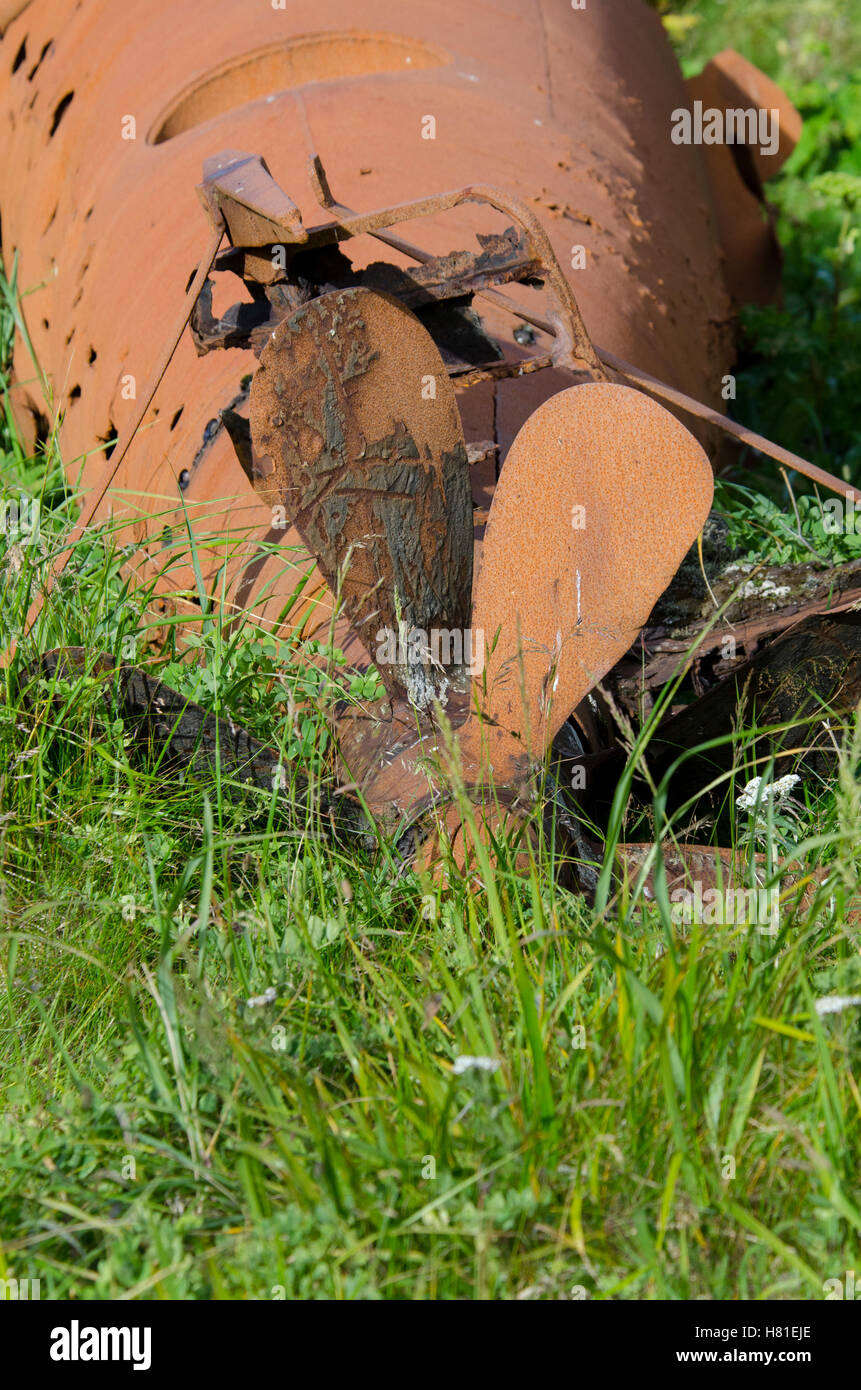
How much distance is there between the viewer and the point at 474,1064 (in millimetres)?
1403

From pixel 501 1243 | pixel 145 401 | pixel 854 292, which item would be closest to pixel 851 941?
pixel 501 1243

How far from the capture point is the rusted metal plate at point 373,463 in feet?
6.07

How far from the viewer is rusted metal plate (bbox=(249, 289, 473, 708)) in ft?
6.07

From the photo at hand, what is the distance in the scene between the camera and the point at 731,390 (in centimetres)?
315

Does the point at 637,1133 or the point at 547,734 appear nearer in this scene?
the point at 637,1133

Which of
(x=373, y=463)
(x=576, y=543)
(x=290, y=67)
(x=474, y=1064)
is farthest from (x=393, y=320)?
(x=290, y=67)

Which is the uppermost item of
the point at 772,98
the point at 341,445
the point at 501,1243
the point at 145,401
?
the point at 772,98

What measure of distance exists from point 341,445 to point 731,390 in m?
1.60

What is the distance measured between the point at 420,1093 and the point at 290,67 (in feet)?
8.38

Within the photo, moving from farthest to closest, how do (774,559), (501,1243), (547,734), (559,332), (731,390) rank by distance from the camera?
(731,390)
(774,559)
(559,332)
(547,734)
(501,1243)

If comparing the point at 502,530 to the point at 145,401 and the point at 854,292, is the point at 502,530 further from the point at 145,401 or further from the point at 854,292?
the point at 854,292

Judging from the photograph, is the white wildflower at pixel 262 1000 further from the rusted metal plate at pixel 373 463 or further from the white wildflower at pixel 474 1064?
the rusted metal plate at pixel 373 463

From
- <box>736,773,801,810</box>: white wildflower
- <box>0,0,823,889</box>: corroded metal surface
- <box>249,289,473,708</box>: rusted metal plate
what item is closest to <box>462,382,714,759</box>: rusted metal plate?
<box>0,0,823,889</box>: corroded metal surface

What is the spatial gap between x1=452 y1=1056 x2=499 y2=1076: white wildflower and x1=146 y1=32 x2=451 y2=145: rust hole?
8.12ft
